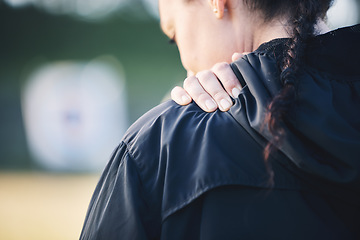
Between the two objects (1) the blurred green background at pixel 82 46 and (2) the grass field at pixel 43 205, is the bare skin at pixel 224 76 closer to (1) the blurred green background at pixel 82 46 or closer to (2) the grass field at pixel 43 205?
(2) the grass field at pixel 43 205

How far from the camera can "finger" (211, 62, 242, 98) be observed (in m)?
0.77

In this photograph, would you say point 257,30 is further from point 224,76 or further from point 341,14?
point 341,14

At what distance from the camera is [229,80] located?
779 mm

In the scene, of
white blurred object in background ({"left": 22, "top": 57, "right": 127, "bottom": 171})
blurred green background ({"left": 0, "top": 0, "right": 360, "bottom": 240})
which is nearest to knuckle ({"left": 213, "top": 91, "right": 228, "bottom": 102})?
white blurred object in background ({"left": 22, "top": 57, "right": 127, "bottom": 171})

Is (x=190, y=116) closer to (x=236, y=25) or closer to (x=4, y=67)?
(x=236, y=25)

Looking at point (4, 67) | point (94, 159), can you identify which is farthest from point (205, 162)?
point (4, 67)

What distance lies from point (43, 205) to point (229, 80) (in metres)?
4.06

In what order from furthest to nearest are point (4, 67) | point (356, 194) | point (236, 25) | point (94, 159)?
1. point (4, 67)
2. point (94, 159)
3. point (236, 25)
4. point (356, 194)

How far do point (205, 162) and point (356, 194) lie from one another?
0.29 m

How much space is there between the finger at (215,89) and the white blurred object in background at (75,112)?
663cm

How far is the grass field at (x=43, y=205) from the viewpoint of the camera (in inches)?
133

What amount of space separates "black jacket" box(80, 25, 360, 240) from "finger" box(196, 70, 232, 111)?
0.04m

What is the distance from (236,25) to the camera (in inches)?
36.2

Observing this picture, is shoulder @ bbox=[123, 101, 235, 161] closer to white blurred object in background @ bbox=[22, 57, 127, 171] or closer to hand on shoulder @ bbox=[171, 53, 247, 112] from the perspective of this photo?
hand on shoulder @ bbox=[171, 53, 247, 112]
